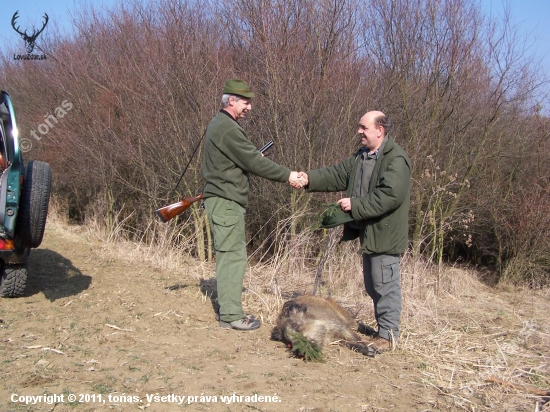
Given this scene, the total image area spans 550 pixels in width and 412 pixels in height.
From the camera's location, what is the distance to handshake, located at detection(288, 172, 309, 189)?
522cm

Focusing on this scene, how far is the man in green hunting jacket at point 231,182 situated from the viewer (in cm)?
503

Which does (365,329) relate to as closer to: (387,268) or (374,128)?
(387,268)

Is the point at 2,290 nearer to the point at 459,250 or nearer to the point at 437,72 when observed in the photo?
the point at 437,72

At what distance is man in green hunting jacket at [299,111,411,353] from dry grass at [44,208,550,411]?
0.40 meters

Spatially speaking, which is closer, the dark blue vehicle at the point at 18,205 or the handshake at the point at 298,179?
the handshake at the point at 298,179

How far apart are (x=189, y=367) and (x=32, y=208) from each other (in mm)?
2520

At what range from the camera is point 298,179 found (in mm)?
5238

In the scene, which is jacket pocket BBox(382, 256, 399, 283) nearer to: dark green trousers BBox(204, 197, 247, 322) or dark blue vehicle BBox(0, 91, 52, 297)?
dark green trousers BBox(204, 197, 247, 322)

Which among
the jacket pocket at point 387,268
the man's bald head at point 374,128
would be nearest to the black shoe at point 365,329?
the jacket pocket at point 387,268

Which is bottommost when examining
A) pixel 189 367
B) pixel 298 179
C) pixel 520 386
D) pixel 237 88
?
pixel 189 367

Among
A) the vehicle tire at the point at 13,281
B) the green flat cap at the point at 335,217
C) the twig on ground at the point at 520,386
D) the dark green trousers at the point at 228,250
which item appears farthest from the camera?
the vehicle tire at the point at 13,281

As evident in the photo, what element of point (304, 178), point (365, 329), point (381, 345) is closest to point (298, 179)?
point (304, 178)

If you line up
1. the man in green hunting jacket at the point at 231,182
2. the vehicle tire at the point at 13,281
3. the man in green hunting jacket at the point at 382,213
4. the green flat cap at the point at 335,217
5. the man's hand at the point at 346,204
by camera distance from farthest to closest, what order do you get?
the vehicle tire at the point at 13,281
the man in green hunting jacket at the point at 231,182
the green flat cap at the point at 335,217
the man's hand at the point at 346,204
the man in green hunting jacket at the point at 382,213

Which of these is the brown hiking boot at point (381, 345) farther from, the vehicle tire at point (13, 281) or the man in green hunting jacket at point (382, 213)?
the vehicle tire at point (13, 281)
